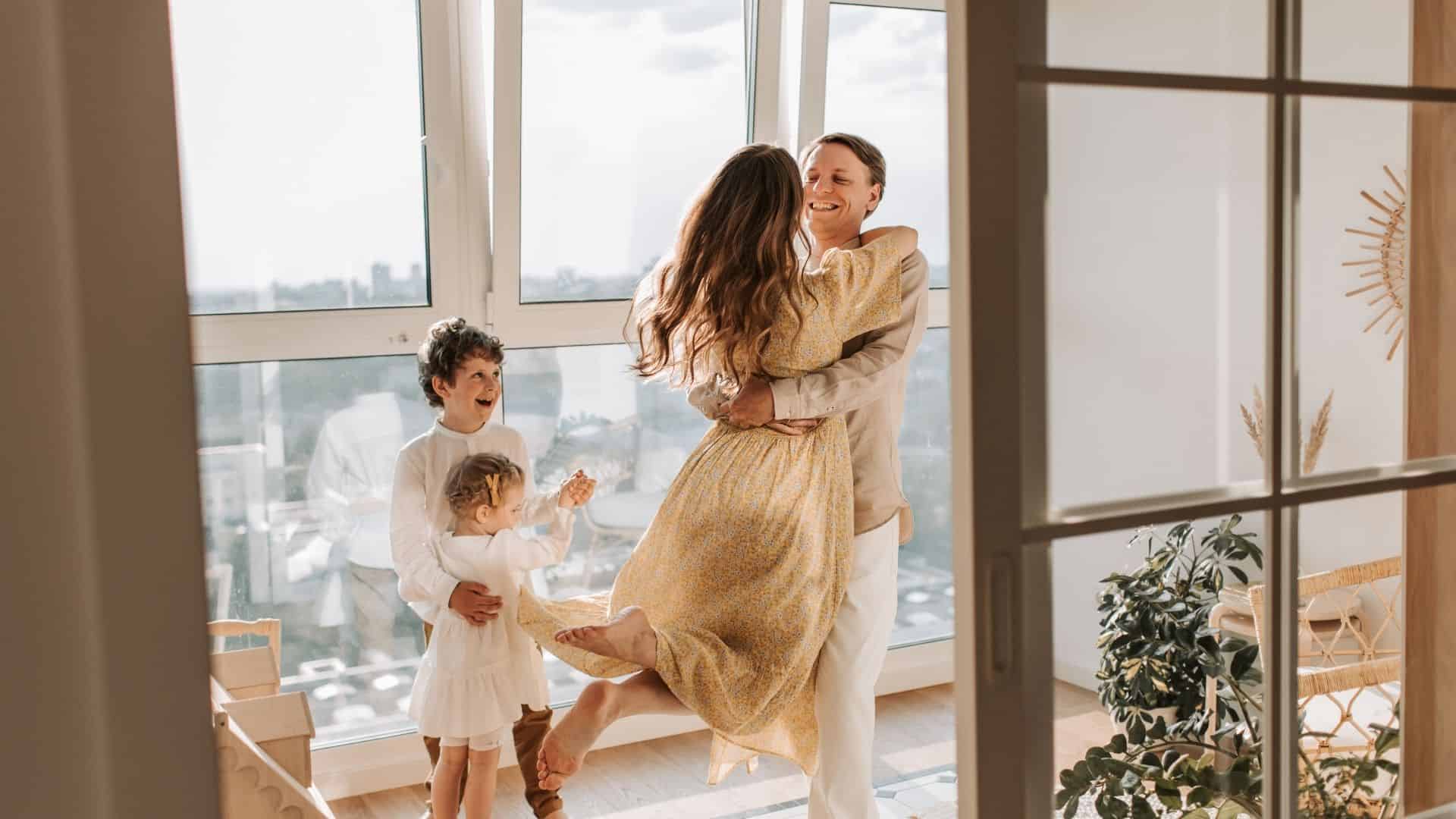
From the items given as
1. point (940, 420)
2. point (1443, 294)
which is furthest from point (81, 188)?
point (940, 420)

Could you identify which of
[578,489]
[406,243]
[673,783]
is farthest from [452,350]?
[673,783]

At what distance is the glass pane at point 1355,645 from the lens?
133 centimetres

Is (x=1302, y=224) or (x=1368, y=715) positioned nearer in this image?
(x=1302, y=224)

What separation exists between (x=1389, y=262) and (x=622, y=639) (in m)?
1.56

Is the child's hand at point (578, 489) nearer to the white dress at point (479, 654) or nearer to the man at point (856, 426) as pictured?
the white dress at point (479, 654)

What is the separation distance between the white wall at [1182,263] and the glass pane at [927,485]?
326cm

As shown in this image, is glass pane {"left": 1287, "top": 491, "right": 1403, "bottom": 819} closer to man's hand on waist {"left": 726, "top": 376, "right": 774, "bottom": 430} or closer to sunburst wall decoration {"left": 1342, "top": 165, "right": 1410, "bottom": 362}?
sunburst wall decoration {"left": 1342, "top": 165, "right": 1410, "bottom": 362}

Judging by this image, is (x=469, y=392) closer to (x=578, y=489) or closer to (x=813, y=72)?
(x=578, y=489)

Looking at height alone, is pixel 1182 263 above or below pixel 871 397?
above

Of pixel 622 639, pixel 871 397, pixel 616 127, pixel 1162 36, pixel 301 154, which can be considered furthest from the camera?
pixel 616 127

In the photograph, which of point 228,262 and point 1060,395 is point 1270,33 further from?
point 228,262

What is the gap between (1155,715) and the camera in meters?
1.33

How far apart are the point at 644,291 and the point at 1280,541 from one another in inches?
65.2

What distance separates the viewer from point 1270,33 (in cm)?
124
